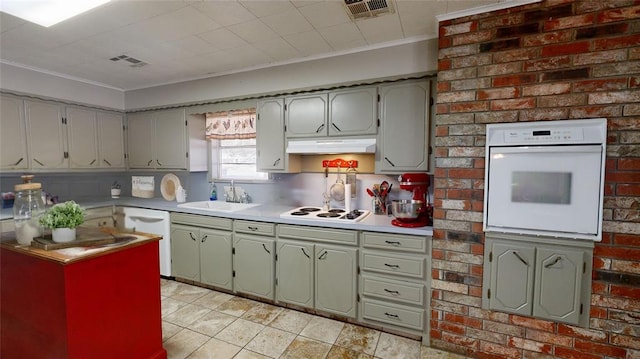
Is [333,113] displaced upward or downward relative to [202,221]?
upward

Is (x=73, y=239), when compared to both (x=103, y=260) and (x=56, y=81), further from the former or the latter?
(x=56, y=81)

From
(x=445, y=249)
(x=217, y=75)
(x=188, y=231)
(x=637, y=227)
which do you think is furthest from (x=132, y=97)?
(x=637, y=227)

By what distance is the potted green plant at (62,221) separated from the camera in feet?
5.22

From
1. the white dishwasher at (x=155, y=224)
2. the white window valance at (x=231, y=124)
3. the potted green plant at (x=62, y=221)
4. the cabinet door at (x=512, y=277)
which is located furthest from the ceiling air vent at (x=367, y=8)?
the white dishwasher at (x=155, y=224)

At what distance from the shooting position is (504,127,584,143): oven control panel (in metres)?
1.72

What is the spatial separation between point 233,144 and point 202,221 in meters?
1.11

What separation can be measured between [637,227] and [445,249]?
1.03 meters

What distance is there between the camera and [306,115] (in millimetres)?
2816

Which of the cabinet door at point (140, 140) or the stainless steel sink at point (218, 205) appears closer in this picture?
the stainless steel sink at point (218, 205)

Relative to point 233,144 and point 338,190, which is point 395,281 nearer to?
point 338,190

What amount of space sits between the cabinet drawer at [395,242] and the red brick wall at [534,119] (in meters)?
0.10

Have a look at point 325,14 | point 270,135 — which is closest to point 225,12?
point 325,14

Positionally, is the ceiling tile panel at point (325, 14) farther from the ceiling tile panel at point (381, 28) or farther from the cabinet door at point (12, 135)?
the cabinet door at point (12, 135)

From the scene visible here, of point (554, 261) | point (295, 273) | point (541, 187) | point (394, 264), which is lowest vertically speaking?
point (295, 273)
